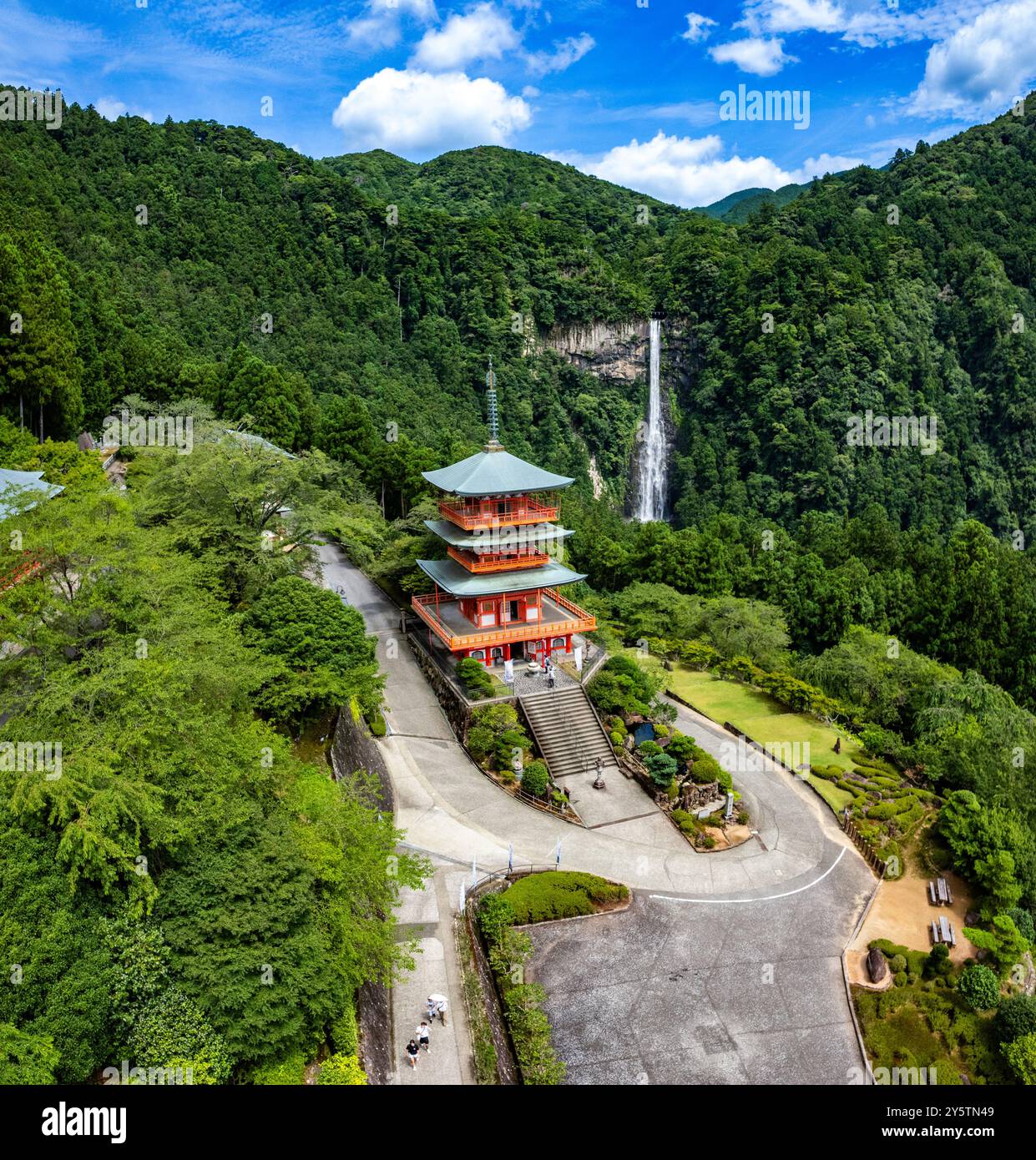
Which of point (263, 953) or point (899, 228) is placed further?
point (899, 228)

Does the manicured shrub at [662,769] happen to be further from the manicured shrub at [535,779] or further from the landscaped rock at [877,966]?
the landscaped rock at [877,966]

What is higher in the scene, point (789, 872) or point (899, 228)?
point (899, 228)

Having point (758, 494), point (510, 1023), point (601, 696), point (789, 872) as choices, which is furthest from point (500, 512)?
point (758, 494)

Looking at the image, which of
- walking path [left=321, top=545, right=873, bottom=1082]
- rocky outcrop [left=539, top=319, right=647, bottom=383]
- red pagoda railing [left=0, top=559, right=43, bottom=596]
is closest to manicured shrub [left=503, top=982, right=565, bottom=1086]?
walking path [left=321, top=545, right=873, bottom=1082]

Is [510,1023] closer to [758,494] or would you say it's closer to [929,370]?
[758,494]

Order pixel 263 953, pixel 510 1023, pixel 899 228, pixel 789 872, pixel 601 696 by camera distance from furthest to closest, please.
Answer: pixel 899 228
pixel 601 696
pixel 789 872
pixel 510 1023
pixel 263 953

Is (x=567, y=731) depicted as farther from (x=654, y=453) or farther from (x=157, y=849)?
(x=654, y=453)

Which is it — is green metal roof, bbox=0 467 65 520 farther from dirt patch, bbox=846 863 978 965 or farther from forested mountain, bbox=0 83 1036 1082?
dirt patch, bbox=846 863 978 965

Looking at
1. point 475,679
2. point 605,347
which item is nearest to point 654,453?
point 605,347
